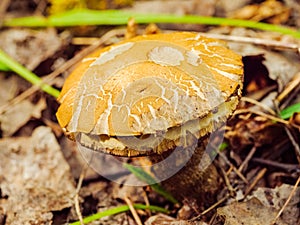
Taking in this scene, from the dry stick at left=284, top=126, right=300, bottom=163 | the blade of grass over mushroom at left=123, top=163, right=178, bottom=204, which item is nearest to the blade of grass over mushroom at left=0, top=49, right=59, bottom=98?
the blade of grass over mushroom at left=123, top=163, right=178, bottom=204

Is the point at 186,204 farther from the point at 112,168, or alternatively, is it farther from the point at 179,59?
the point at 179,59

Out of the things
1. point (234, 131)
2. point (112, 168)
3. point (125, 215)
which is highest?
point (234, 131)

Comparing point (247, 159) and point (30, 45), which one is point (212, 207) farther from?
point (30, 45)

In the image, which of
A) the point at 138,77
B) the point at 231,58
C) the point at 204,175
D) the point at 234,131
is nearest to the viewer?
the point at 138,77

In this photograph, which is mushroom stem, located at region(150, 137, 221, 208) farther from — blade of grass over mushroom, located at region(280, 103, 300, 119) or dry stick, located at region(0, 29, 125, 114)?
dry stick, located at region(0, 29, 125, 114)

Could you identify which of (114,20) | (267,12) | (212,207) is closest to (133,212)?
(212,207)

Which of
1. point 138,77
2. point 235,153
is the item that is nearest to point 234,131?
point 235,153
